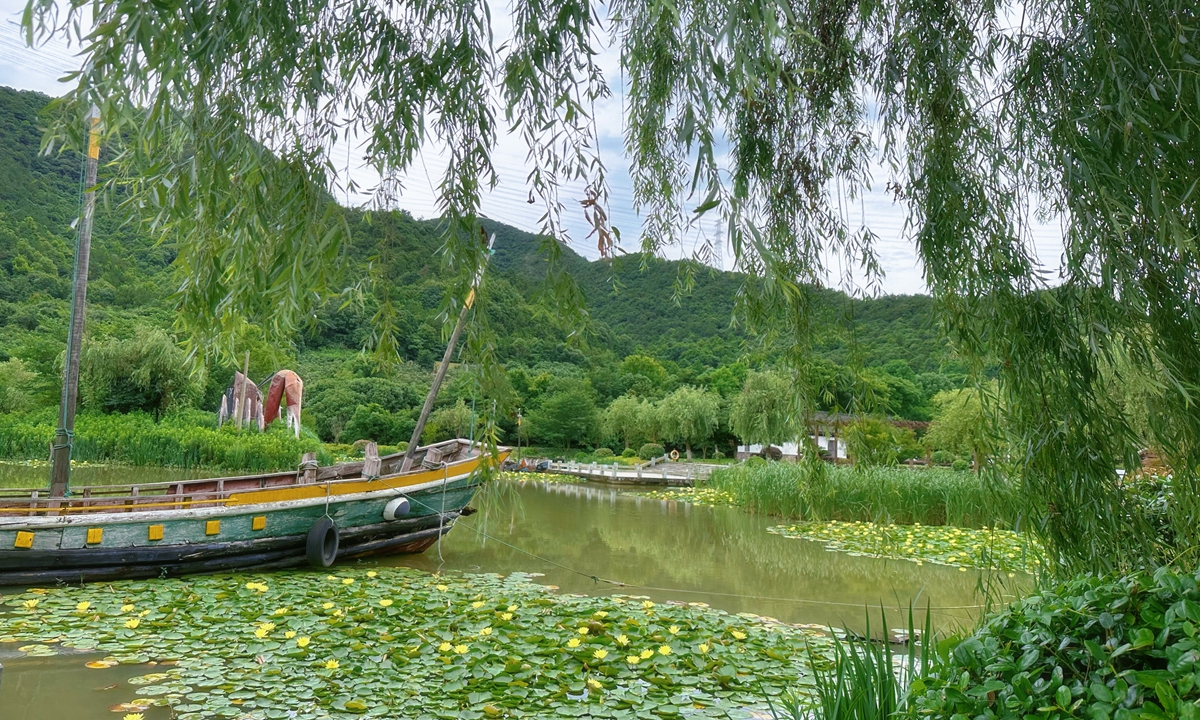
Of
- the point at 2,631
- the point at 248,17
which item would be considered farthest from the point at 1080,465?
the point at 2,631

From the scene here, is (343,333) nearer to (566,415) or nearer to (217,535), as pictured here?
(566,415)

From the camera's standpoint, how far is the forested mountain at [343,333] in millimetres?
2081

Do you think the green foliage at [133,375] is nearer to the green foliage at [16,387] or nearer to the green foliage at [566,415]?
the green foliage at [16,387]

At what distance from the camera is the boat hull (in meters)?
5.39

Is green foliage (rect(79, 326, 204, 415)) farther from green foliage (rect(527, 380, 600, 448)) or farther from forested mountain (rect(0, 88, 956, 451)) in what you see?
green foliage (rect(527, 380, 600, 448))

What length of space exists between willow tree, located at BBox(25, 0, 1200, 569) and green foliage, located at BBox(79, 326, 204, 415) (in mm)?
19190

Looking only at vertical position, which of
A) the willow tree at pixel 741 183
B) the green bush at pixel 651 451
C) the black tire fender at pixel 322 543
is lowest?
the green bush at pixel 651 451

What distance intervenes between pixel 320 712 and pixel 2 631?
8.19ft

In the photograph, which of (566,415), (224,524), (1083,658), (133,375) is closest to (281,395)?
(133,375)

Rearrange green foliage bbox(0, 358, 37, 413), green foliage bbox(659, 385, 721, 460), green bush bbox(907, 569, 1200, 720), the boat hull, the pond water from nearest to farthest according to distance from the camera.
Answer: green bush bbox(907, 569, 1200, 720)
the pond water
the boat hull
green foliage bbox(0, 358, 37, 413)
green foliage bbox(659, 385, 721, 460)

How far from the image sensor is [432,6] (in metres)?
1.59

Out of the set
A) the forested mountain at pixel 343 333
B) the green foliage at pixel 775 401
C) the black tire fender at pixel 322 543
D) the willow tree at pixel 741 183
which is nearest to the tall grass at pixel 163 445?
the forested mountain at pixel 343 333

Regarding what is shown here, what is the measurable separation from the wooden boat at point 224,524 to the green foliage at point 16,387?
17222 mm

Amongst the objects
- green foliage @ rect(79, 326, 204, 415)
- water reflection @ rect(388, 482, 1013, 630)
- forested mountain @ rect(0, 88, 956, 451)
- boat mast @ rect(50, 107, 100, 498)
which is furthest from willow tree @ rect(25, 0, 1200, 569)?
green foliage @ rect(79, 326, 204, 415)
